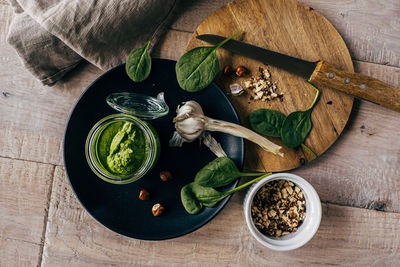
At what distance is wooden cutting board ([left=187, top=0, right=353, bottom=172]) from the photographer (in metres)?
0.96

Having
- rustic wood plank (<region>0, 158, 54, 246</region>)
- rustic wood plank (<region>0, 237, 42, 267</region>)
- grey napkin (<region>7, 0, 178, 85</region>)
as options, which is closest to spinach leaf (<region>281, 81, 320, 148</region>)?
grey napkin (<region>7, 0, 178, 85</region>)

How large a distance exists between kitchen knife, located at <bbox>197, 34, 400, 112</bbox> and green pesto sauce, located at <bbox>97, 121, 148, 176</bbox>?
354mm

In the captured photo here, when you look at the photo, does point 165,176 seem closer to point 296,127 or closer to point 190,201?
point 190,201

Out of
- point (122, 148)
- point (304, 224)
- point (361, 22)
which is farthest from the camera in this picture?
point (361, 22)

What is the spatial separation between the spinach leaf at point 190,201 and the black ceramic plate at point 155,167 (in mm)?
40

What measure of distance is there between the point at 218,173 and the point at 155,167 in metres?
0.20

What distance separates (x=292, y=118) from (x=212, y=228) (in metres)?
0.44

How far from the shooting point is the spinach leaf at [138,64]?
34.4 inches

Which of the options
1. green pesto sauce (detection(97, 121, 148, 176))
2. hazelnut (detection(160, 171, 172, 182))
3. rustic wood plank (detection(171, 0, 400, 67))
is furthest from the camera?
rustic wood plank (detection(171, 0, 400, 67))

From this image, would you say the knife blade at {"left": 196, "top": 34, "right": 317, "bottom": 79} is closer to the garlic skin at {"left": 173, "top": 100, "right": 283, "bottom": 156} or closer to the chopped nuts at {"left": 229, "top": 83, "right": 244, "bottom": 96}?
the chopped nuts at {"left": 229, "top": 83, "right": 244, "bottom": 96}

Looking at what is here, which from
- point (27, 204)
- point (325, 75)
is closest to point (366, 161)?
point (325, 75)

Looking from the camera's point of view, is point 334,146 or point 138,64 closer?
point 138,64

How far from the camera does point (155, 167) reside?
0.93 m

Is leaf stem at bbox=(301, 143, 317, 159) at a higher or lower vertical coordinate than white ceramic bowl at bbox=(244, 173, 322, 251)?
higher
